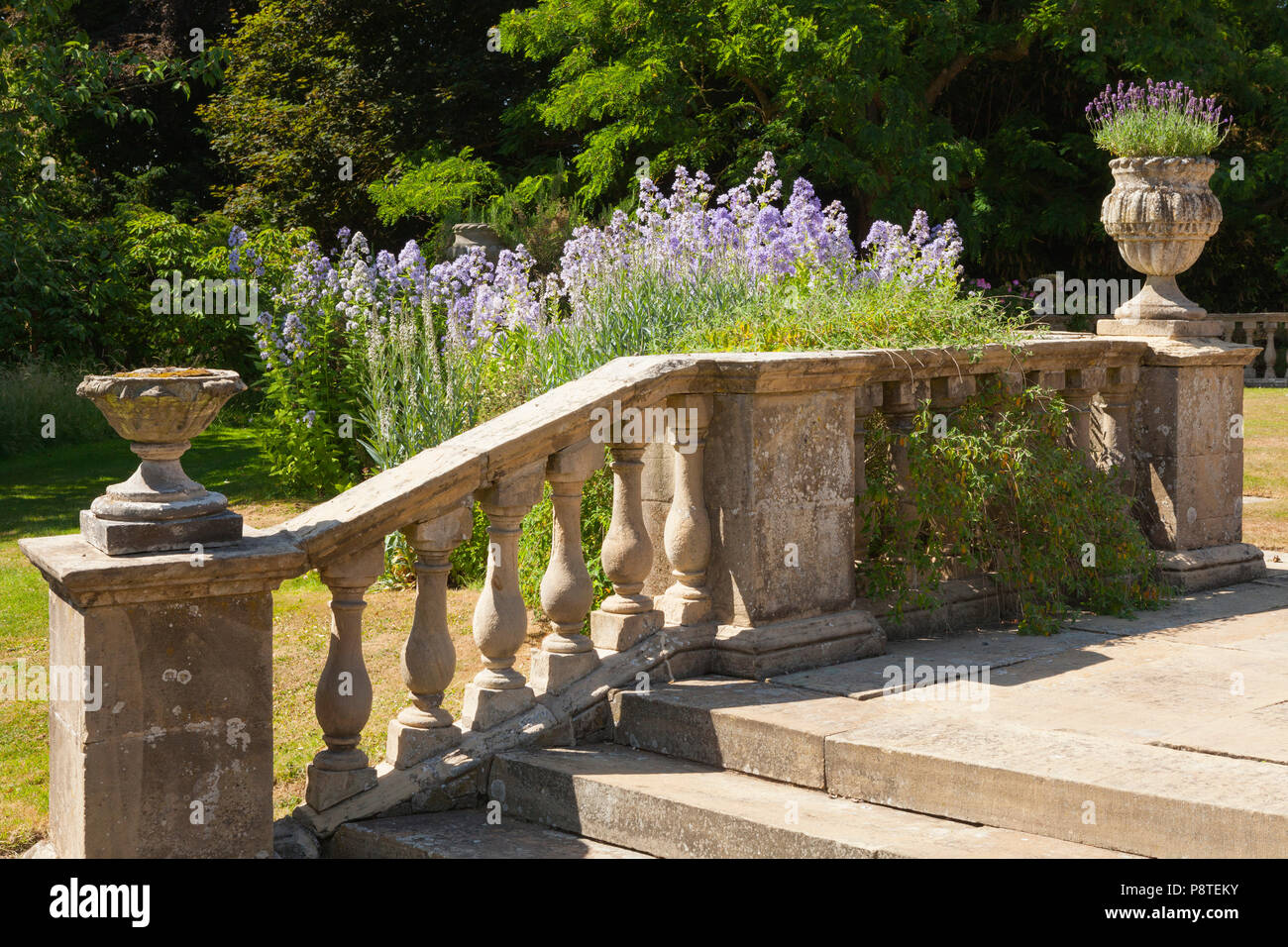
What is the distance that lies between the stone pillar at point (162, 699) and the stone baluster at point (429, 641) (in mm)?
456

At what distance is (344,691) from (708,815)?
3.71 ft

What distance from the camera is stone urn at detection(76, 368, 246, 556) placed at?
372 cm

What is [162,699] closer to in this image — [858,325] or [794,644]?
[794,644]

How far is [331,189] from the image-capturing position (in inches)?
870

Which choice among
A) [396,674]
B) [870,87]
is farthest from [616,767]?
[870,87]

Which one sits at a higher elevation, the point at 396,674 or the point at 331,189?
the point at 331,189

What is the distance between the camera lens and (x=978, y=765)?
3.90m

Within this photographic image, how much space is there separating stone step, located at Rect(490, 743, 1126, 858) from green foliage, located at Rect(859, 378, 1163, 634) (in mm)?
1418

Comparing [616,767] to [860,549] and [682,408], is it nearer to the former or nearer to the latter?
[682,408]

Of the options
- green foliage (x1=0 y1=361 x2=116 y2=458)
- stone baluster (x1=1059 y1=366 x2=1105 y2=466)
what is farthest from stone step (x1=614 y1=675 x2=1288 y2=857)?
A: green foliage (x1=0 y1=361 x2=116 y2=458)

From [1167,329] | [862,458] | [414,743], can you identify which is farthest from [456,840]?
[1167,329]

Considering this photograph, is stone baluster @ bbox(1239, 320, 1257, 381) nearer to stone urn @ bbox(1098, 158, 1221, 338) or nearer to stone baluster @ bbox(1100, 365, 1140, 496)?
stone urn @ bbox(1098, 158, 1221, 338)
